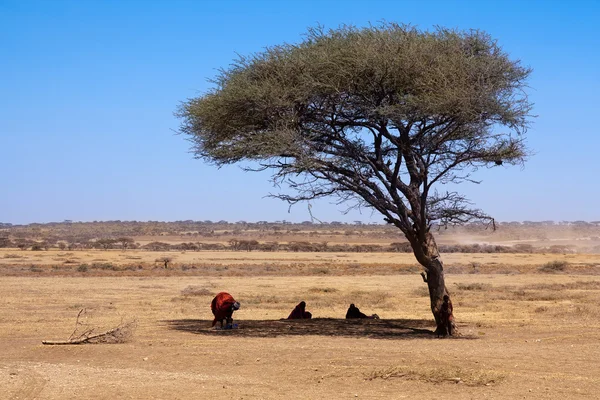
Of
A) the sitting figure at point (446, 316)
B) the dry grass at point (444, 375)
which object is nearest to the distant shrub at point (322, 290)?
the sitting figure at point (446, 316)

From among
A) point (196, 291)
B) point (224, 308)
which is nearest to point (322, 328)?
point (224, 308)

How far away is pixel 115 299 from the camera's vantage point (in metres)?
31.8

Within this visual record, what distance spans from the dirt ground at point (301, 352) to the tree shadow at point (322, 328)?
0.14ft

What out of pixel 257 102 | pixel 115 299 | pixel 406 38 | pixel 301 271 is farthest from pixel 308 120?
pixel 301 271

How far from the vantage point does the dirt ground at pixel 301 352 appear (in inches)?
508

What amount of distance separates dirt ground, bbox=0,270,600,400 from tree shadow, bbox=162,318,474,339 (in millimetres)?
42

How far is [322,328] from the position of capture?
69.5 feet

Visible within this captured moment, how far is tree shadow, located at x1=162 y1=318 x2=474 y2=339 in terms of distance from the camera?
20.0 m

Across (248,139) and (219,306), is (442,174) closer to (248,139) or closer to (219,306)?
(248,139)

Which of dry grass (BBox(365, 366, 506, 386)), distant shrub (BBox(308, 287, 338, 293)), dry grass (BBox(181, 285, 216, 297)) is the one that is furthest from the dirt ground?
distant shrub (BBox(308, 287, 338, 293))

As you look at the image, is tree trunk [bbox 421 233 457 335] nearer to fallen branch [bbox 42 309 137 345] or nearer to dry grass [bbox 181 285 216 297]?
fallen branch [bbox 42 309 137 345]

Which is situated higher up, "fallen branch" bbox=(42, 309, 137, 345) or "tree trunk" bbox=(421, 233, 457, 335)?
"tree trunk" bbox=(421, 233, 457, 335)

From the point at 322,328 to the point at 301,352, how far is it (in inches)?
196

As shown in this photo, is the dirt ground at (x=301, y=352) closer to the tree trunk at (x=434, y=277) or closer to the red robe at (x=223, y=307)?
the red robe at (x=223, y=307)
